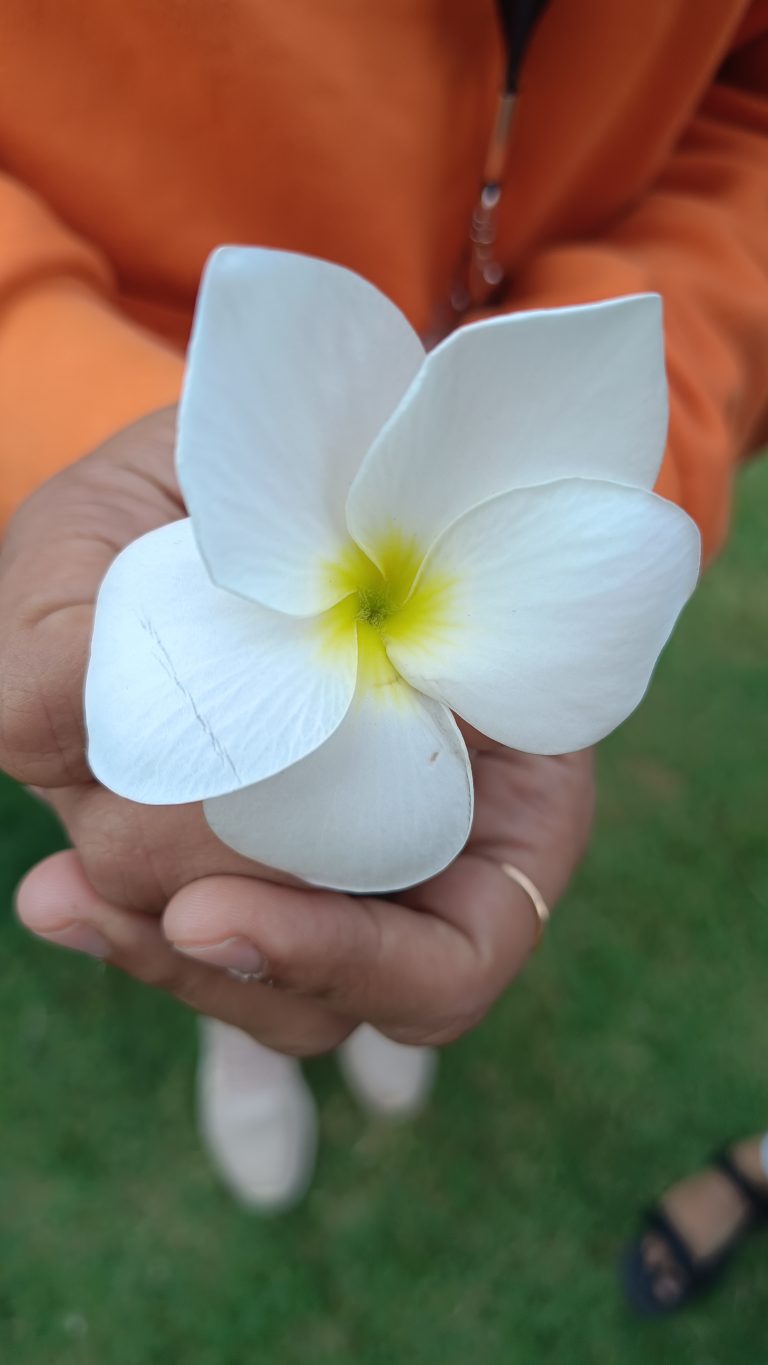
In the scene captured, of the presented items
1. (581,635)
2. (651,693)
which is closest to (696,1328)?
(651,693)

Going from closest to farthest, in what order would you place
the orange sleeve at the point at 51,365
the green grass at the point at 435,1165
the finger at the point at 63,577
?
the finger at the point at 63,577 < the orange sleeve at the point at 51,365 < the green grass at the point at 435,1165

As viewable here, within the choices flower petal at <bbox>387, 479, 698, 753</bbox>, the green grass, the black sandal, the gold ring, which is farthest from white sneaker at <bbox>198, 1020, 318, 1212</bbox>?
flower petal at <bbox>387, 479, 698, 753</bbox>

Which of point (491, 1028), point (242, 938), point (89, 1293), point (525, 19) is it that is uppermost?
point (525, 19)

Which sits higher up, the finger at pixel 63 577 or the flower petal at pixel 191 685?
the flower petal at pixel 191 685

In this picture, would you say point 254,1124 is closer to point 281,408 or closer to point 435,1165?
point 435,1165

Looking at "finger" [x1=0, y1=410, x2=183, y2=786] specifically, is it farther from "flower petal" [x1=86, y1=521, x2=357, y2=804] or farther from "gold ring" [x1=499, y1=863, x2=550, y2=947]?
"gold ring" [x1=499, y1=863, x2=550, y2=947]

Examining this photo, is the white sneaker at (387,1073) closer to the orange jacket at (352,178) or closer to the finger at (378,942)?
the finger at (378,942)

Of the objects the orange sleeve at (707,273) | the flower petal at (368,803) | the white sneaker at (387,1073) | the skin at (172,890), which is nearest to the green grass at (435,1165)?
the white sneaker at (387,1073)

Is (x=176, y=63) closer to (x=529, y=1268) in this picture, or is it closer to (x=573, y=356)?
(x=573, y=356)
